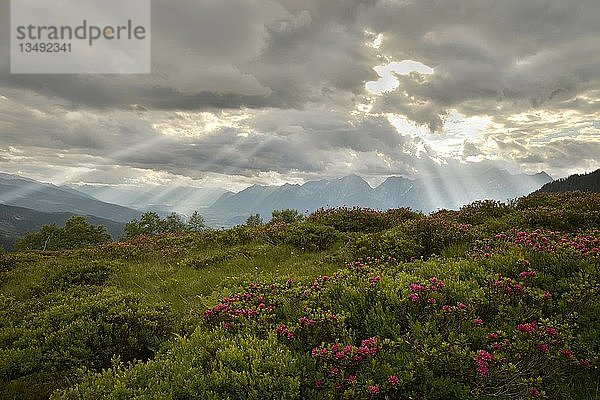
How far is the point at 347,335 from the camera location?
5.39 metres

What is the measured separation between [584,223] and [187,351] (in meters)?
12.3

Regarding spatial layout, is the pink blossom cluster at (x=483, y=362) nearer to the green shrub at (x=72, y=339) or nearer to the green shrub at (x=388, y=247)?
the green shrub at (x=72, y=339)

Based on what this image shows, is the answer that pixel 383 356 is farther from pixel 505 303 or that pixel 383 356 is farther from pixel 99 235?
pixel 99 235

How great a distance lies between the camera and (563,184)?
184m

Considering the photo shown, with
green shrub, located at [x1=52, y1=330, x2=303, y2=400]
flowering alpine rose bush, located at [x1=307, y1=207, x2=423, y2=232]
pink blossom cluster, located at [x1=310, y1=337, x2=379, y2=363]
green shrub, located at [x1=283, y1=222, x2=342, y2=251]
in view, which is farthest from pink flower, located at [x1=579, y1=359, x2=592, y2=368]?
flowering alpine rose bush, located at [x1=307, y1=207, x2=423, y2=232]

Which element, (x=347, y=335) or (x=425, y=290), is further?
(x=425, y=290)

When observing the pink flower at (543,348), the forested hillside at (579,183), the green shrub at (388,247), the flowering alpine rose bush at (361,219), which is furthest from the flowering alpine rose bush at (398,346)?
Result: the forested hillside at (579,183)

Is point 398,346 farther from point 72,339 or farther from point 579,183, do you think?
point 579,183

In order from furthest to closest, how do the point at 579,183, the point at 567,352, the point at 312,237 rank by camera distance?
the point at 579,183 → the point at 312,237 → the point at 567,352

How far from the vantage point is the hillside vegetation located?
4402 mm

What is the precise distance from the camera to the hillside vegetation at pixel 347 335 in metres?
4.40

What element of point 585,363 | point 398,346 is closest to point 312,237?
point 398,346

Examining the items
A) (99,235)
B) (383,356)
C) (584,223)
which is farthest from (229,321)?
(99,235)

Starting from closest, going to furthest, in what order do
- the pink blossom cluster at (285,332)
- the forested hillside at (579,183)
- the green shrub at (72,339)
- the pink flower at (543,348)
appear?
the pink flower at (543,348), the pink blossom cluster at (285,332), the green shrub at (72,339), the forested hillside at (579,183)
